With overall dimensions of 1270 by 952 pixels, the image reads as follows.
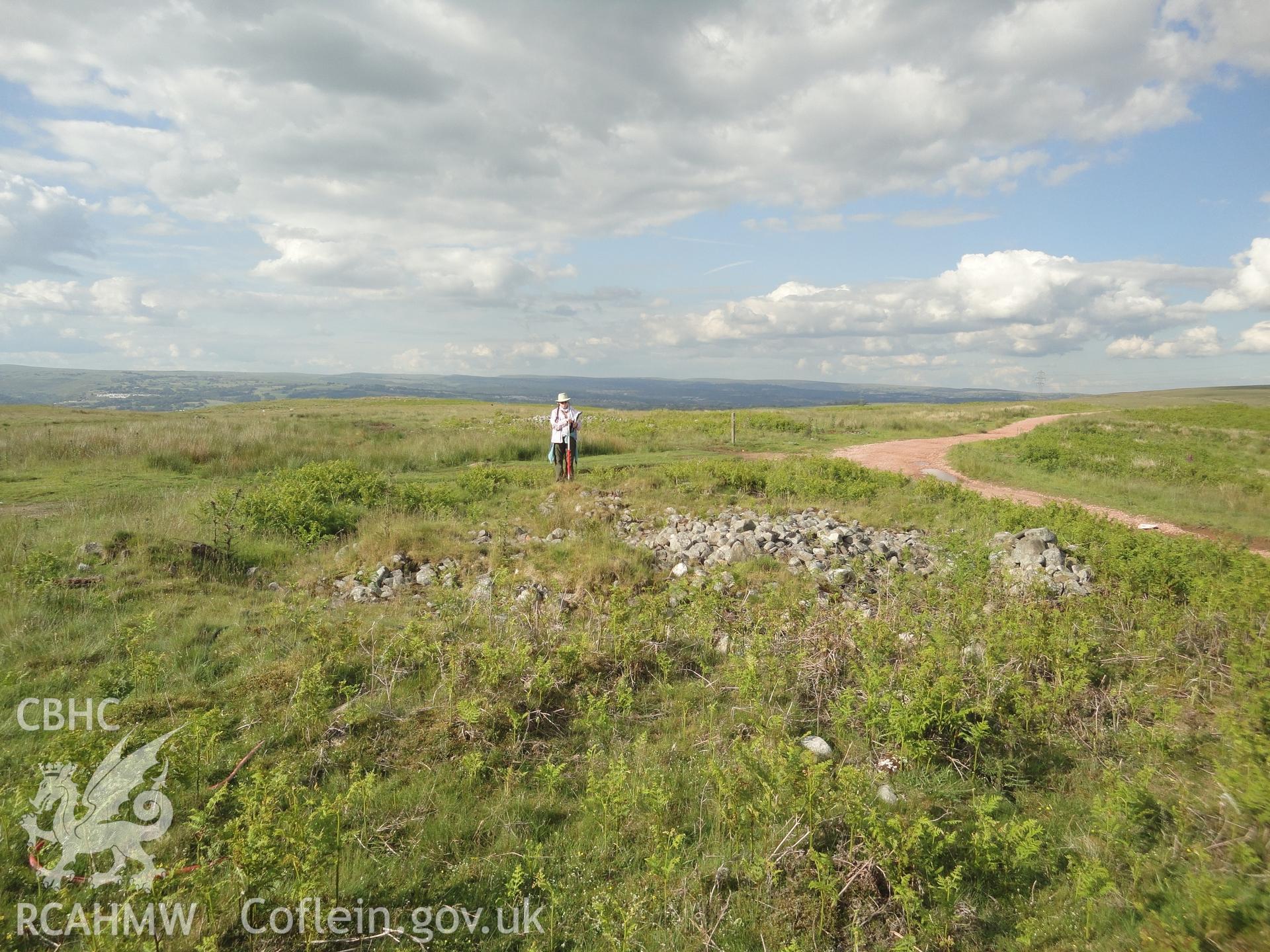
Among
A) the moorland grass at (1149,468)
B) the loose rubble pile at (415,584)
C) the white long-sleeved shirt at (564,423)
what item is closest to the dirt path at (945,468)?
the moorland grass at (1149,468)

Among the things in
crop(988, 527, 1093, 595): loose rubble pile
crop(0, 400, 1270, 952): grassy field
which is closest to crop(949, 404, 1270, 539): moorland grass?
crop(988, 527, 1093, 595): loose rubble pile

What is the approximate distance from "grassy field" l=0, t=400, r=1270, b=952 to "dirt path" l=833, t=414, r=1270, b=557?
4313 mm

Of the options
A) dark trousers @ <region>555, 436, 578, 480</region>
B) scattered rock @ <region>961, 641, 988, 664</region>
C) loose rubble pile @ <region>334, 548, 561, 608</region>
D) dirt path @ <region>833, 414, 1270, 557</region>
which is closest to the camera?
scattered rock @ <region>961, 641, 988, 664</region>

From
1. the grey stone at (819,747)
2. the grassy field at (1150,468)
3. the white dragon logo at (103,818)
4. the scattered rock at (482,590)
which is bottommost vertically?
the grey stone at (819,747)

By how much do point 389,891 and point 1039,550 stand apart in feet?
35.8

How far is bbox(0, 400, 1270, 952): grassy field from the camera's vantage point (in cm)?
350

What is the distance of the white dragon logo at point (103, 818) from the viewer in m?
3.64

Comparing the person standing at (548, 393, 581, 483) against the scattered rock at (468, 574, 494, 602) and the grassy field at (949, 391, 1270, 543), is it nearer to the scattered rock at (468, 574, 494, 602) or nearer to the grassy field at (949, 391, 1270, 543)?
the scattered rock at (468, 574, 494, 602)

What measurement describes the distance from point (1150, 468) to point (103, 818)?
87.5 feet

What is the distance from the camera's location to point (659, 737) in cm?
555

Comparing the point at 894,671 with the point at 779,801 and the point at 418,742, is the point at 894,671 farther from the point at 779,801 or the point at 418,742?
the point at 418,742

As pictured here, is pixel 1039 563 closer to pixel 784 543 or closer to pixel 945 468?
pixel 784 543

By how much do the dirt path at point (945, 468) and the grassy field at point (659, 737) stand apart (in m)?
4.31

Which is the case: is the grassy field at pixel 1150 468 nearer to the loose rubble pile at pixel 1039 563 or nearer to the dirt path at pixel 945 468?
the dirt path at pixel 945 468
